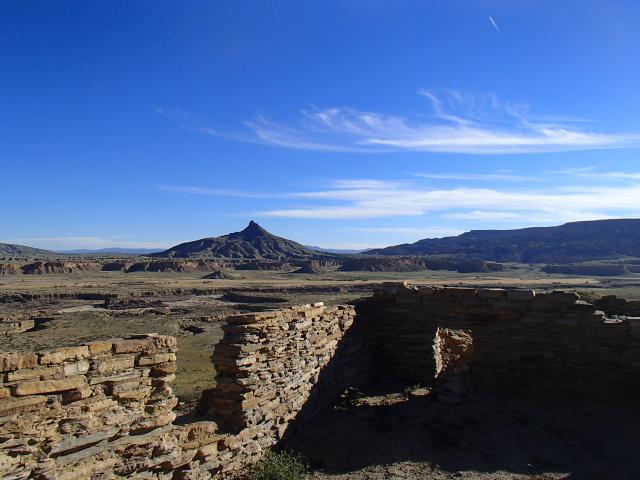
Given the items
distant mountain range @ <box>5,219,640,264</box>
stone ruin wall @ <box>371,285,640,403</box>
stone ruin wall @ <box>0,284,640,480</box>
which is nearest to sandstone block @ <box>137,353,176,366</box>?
stone ruin wall @ <box>0,284,640,480</box>

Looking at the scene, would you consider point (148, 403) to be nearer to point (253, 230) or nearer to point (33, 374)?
point (33, 374)

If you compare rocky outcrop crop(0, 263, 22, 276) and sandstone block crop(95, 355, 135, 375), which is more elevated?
rocky outcrop crop(0, 263, 22, 276)

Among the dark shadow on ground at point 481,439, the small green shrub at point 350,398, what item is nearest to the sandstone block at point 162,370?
the dark shadow on ground at point 481,439

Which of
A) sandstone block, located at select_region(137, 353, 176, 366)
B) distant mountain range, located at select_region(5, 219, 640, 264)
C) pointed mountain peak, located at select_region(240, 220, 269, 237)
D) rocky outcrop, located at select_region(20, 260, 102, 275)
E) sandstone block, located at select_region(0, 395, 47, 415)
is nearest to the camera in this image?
sandstone block, located at select_region(0, 395, 47, 415)

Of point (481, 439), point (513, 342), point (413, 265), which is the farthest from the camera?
point (413, 265)

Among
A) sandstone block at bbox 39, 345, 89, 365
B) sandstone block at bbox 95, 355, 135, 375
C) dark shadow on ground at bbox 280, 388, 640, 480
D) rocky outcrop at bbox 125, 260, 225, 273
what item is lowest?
dark shadow on ground at bbox 280, 388, 640, 480

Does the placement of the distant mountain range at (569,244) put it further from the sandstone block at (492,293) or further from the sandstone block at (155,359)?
the sandstone block at (155,359)

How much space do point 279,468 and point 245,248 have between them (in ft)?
448

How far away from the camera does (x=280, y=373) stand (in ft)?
31.7

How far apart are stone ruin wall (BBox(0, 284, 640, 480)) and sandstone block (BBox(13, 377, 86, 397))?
A: 1cm

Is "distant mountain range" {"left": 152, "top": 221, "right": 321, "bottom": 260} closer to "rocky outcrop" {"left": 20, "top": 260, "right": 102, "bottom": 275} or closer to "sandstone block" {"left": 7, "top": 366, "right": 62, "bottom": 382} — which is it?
"rocky outcrop" {"left": 20, "top": 260, "right": 102, "bottom": 275}

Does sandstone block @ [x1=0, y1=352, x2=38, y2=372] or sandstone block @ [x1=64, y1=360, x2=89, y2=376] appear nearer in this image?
sandstone block @ [x1=0, y1=352, x2=38, y2=372]

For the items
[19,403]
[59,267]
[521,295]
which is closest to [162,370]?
[19,403]

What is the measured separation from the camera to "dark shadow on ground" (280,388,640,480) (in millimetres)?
8906
